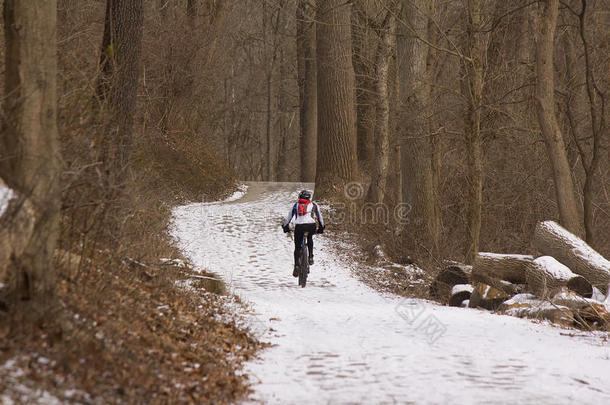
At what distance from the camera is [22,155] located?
5.52 metres

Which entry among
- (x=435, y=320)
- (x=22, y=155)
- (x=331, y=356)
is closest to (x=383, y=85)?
(x=435, y=320)

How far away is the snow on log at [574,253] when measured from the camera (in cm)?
1150

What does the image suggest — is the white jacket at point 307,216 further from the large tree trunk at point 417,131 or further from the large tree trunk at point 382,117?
the large tree trunk at point 382,117

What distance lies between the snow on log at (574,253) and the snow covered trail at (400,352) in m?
2.64

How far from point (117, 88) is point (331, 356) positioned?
20.8 ft

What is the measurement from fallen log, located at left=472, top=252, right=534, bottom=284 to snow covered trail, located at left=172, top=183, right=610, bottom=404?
5.25ft

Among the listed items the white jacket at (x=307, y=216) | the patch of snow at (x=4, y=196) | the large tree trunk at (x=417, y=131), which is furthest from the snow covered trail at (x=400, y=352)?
the large tree trunk at (x=417, y=131)

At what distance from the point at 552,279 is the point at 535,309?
120 centimetres

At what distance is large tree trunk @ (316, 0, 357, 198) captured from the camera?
21.4 meters

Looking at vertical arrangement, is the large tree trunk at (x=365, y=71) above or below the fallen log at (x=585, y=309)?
above

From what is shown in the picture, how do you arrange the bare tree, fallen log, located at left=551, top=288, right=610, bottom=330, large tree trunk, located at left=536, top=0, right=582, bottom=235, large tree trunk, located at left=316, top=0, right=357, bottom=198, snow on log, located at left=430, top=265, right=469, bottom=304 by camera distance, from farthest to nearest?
large tree trunk, located at left=316, top=0, right=357, bottom=198 < the bare tree < large tree trunk, located at left=536, top=0, right=582, bottom=235 < snow on log, located at left=430, top=265, right=469, bottom=304 < fallen log, located at left=551, top=288, right=610, bottom=330

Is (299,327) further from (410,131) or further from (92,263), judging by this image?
(410,131)

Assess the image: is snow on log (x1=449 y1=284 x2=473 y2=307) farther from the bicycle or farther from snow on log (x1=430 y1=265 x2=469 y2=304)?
the bicycle

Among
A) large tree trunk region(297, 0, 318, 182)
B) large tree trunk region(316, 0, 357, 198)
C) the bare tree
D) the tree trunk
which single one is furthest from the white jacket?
large tree trunk region(297, 0, 318, 182)
